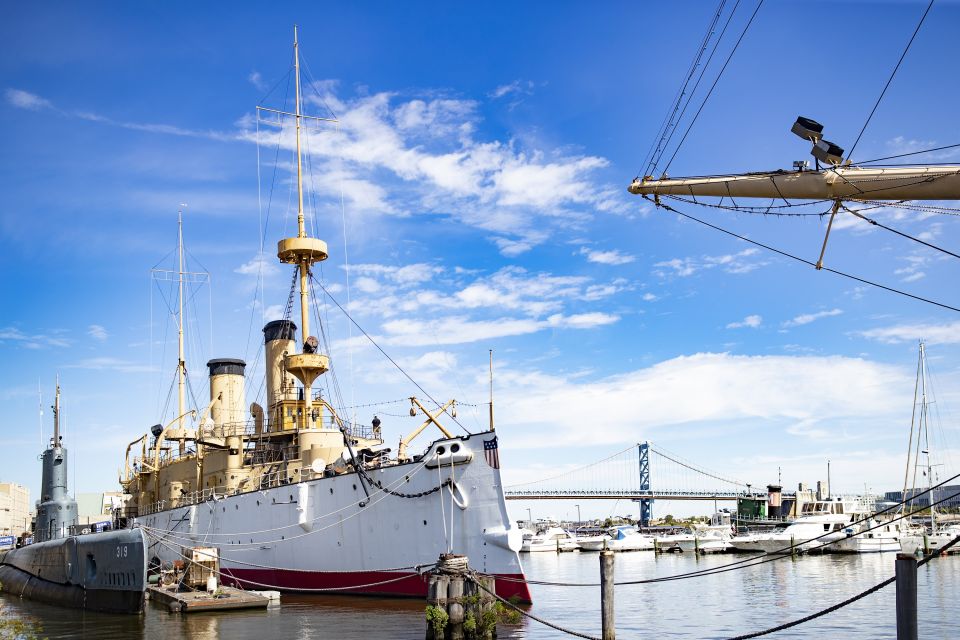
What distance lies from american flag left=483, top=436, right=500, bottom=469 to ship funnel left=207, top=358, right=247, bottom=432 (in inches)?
880

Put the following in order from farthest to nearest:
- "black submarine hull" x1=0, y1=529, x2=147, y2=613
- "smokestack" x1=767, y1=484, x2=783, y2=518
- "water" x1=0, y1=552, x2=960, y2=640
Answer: "smokestack" x1=767, y1=484, x2=783, y2=518 < "black submarine hull" x1=0, y1=529, x2=147, y2=613 < "water" x1=0, y1=552, x2=960, y2=640

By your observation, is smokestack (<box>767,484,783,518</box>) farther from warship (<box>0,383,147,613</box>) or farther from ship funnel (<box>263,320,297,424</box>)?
warship (<box>0,383,147,613</box>)

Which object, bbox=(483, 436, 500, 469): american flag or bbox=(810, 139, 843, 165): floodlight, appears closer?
bbox=(810, 139, 843, 165): floodlight

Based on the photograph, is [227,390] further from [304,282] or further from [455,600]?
[455,600]

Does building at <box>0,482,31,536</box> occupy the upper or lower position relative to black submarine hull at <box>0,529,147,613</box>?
lower

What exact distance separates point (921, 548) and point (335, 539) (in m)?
44.1

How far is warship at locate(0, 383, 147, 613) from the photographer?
29109 mm

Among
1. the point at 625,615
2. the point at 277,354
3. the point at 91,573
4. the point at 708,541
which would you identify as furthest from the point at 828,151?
the point at 708,541

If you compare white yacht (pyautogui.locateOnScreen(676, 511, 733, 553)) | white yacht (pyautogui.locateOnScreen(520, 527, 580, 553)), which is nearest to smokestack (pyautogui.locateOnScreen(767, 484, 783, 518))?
white yacht (pyautogui.locateOnScreen(676, 511, 733, 553))

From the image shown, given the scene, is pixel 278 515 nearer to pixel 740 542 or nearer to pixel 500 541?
pixel 500 541

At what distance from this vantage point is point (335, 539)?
95.9 feet

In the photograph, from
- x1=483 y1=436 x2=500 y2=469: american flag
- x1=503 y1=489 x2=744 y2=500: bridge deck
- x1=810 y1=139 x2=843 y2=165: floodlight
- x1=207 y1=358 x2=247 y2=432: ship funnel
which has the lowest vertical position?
x1=503 y1=489 x2=744 y2=500: bridge deck

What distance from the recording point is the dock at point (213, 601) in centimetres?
2628

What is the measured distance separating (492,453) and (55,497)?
3183cm
